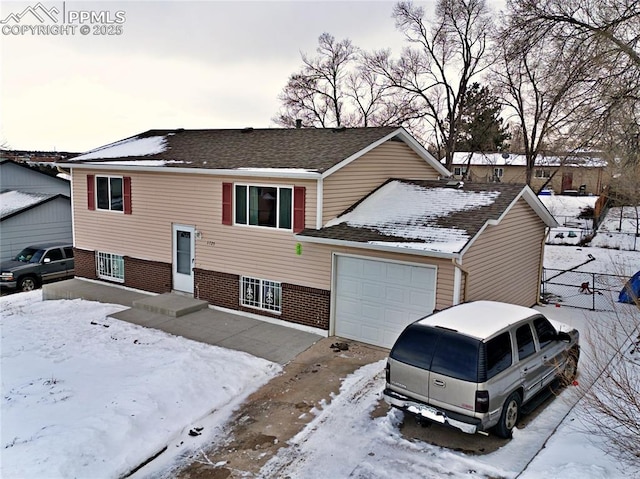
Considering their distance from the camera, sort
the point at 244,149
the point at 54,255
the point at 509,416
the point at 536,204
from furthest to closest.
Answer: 1. the point at 54,255
2. the point at 244,149
3. the point at 536,204
4. the point at 509,416

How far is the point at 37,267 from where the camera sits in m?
19.1

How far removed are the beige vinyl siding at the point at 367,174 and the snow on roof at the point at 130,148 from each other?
7.41 m

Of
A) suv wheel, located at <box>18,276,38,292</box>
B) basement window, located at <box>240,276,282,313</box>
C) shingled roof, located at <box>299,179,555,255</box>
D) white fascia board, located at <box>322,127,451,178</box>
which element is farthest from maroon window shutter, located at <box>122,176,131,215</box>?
white fascia board, located at <box>322,127,451,178</box>

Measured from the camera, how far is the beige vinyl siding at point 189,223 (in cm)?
1267

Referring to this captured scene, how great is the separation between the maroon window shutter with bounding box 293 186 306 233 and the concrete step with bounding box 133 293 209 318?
12.8ft

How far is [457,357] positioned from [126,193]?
41.4 ft

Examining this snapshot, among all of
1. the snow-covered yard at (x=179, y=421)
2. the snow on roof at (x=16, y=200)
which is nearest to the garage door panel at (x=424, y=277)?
the snow-covered yard at (x=179, y=421)

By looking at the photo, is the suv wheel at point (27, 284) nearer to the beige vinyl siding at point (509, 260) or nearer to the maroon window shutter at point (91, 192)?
the maroon window shutter at point (91, 192)

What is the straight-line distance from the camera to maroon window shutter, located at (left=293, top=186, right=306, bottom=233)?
12078 mm

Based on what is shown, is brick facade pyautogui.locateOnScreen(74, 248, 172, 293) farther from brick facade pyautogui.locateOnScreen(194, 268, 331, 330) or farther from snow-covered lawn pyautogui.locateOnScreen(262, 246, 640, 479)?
snow-covered lawn pyautogui.locateOnScreen(262, 246, 640, 479)

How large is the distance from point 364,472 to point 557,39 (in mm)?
13057

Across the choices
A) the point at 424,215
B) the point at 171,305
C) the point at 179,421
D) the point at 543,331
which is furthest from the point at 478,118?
the point at 179,421

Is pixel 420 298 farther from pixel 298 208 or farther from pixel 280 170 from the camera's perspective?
pixel 280 170

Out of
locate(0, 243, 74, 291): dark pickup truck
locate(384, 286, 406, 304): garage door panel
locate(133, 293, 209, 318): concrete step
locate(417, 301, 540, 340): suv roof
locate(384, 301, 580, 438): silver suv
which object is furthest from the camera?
locate(0, 243, 74, 291): dark pickup truck
